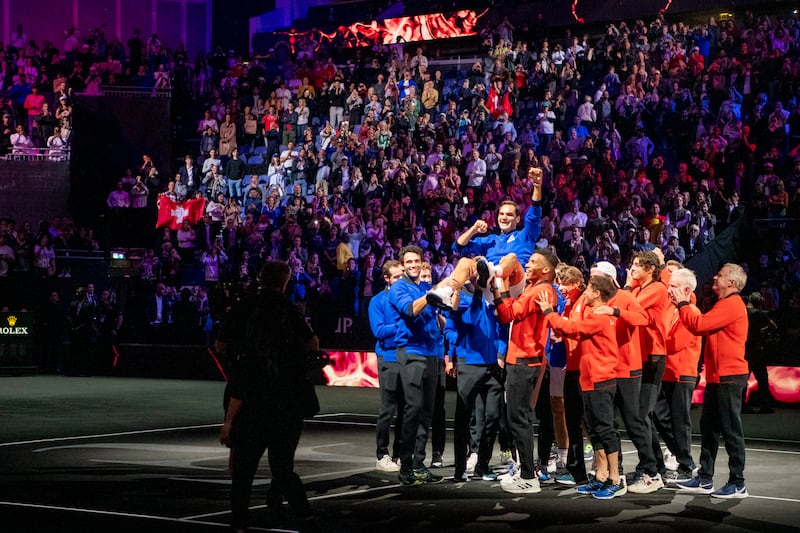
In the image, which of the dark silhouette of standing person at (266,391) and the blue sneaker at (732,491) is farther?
the blue sneaker at (732,491)

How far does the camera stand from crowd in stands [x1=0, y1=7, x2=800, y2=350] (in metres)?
23.9

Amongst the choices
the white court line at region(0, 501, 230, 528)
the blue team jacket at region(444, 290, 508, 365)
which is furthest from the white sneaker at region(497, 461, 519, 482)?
the white court line at region(0, 501, 230, 528)

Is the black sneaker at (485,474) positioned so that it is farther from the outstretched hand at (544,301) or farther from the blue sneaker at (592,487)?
the outstretched hand at (544,301)

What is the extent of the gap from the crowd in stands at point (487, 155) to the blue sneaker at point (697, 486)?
10170 millimetres

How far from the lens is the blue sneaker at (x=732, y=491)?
418 inches

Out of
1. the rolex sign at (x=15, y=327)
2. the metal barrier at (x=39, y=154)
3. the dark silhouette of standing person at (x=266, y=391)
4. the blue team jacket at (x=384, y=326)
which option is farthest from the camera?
the metal barrier at (x=39, y=154)

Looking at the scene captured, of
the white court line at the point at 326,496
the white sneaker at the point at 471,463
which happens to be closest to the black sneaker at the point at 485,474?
the white sneaker at the point at 471,463

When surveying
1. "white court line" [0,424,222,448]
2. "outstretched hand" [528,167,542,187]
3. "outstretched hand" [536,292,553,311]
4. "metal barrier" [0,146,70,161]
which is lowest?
"white court line" [0,424,222,448]

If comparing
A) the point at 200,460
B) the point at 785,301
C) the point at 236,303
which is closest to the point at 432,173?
the point at 785,301

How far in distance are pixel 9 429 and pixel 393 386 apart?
6359 millimetres

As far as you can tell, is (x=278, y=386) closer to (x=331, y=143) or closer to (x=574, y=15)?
(x=331, y=143)

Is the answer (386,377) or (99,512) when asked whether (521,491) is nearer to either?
(386,377)

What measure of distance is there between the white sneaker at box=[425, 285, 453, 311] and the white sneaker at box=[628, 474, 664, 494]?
8.49 feet

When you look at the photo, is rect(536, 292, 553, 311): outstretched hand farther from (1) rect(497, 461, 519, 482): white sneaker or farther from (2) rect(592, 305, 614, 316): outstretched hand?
(1) rect(497, 461, 519, 482): white sneaker
